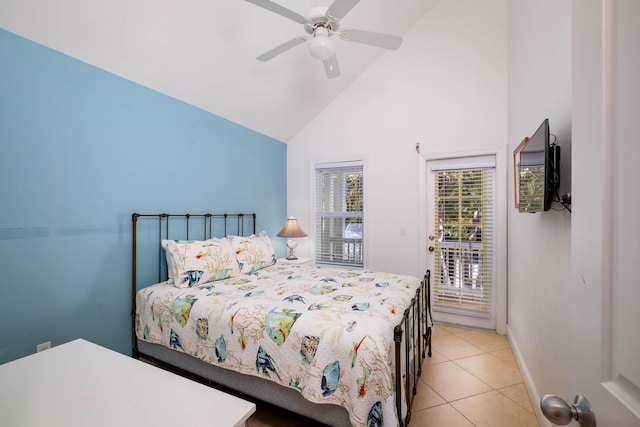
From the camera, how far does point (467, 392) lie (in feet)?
6.93

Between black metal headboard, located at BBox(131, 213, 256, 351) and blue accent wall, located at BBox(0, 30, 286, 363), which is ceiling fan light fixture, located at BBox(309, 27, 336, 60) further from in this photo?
black metal headboard, located at BBox(131, 213, 256, 351)

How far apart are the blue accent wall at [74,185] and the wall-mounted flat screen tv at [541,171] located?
283cm

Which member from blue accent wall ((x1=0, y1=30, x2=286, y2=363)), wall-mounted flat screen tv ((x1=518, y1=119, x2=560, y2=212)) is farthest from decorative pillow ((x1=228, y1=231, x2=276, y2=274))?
wall-mounted flat screen tv ((x1=518, y1=119, x2=560, y2=212))

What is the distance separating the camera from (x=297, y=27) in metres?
2.67

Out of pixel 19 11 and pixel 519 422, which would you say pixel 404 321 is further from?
pixel 19 11

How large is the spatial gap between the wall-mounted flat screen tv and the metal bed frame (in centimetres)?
93

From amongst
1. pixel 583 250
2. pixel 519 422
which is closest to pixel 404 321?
pixel 519 422

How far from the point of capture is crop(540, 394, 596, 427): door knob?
542mm

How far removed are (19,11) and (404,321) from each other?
2.92 m

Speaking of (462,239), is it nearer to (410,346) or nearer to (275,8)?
(410,346)

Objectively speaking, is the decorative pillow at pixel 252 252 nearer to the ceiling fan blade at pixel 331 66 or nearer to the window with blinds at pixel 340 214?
the window with blinds at pixel 340 214

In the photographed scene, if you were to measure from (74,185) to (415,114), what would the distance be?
3.43 m

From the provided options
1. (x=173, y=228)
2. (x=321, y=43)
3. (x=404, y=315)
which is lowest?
(x=404, y=315)

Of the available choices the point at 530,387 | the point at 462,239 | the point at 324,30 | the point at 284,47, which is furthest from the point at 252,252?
the point at 530,387
